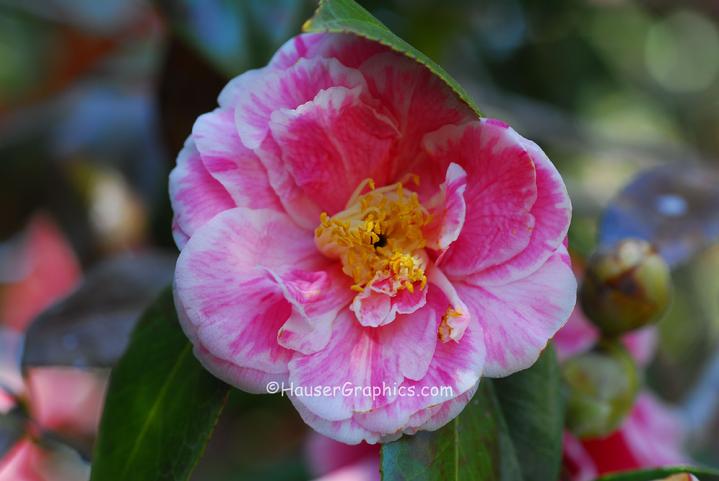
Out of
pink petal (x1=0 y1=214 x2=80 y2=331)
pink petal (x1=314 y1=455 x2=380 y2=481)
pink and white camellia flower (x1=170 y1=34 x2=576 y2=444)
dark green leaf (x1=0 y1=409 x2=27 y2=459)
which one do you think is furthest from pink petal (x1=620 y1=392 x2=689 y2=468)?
pink petal (x1=0 y1=214 x2=80 y2=331)

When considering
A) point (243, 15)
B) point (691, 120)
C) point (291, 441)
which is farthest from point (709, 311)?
point (243, 15)

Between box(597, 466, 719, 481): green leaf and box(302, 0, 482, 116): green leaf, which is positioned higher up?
box(302, 0, 482, 116): green leaf

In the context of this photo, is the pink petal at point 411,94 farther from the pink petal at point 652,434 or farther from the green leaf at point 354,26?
the pink petal at point 652,434

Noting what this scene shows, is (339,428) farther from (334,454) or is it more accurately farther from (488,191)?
(334,454)

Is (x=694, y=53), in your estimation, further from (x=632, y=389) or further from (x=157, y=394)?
(x=157, y=394)

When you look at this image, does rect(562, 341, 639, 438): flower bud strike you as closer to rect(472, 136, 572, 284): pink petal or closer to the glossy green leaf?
the glossy green leaf

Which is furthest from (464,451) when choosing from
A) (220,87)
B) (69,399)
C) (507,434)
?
(69,399)

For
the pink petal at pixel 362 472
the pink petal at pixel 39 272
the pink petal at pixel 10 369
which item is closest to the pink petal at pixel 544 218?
the pink petal at pixel 362 472
